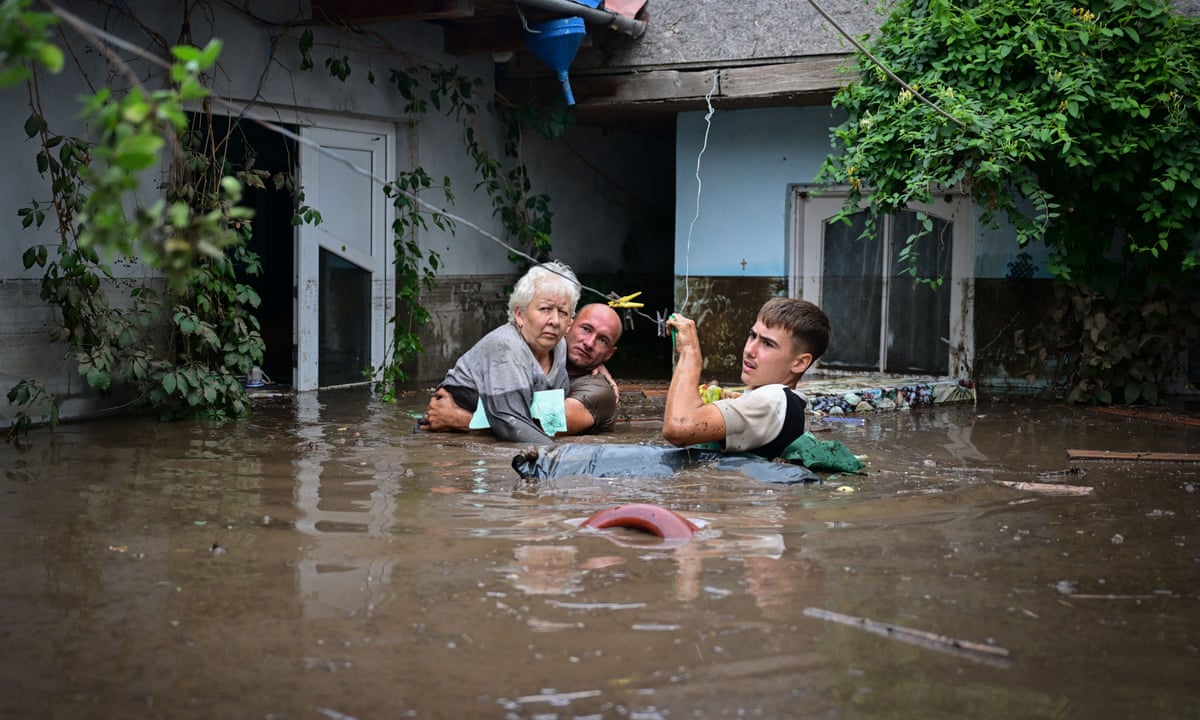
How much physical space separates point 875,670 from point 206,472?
4072 mm

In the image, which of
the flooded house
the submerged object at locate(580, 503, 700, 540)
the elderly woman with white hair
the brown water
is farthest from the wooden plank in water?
the submerged object at locate(580, 503, 700, 540)

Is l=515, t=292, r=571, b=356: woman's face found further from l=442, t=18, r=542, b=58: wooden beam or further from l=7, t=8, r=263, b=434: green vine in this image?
l=442, t=18, r=542, b=58: wooden beam

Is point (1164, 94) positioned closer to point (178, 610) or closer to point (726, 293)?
point (726, 293)

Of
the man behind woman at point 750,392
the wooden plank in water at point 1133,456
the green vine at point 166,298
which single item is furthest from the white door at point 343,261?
the wooden plank in water at point 1133,456

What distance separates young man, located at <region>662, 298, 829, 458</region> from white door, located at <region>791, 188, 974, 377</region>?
5118 mm

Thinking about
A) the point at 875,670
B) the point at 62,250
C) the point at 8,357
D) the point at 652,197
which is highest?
the point at 652,197

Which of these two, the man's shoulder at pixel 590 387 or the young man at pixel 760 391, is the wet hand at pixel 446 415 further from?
the young man at pixel 760 391

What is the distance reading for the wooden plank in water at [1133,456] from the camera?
694 cm

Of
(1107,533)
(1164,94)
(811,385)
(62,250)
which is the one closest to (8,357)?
(62,250)

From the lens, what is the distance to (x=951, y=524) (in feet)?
16.7

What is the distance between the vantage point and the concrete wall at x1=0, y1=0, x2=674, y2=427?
25.7 feet

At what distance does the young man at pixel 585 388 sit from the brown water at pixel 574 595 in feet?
3.24

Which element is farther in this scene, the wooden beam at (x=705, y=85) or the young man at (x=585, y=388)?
the wooden beam at (x=705, y=85)

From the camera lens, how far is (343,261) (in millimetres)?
→ 10734
